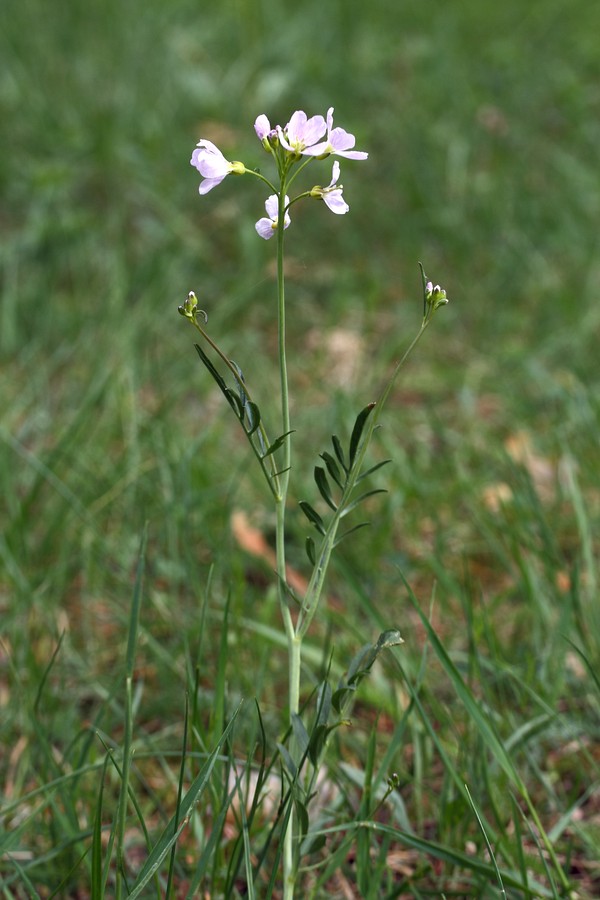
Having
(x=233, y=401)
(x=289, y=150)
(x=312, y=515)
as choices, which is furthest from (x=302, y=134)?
(x=312, y=515)

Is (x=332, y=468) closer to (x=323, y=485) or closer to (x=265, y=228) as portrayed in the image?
(x=323, y=485)

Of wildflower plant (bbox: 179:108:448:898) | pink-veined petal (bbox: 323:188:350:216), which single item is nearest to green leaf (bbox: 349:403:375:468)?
wildflower plant (bbox: 179:108:448:898)

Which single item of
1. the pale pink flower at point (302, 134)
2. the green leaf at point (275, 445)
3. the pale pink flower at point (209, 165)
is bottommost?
the green leaf at point (275, 445)

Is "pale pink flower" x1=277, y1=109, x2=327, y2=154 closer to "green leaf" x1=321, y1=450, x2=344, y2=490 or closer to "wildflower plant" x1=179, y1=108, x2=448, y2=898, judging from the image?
"wildflower plant" x1=179, y1=108, x2=448, y2=898

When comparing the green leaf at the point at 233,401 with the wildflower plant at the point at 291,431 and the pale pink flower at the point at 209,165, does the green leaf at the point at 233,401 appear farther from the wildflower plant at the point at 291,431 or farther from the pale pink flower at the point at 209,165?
the pale pink flower at the point at 209,165

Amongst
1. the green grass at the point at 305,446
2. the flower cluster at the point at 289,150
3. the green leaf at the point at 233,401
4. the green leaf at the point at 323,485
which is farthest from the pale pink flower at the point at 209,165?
the green grass at the point at 305,446

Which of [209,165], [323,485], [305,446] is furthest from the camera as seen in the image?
[305,446]

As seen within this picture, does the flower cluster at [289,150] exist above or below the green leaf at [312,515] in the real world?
above

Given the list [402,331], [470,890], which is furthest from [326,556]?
[402,331]

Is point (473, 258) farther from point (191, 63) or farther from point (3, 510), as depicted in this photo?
point (3, 510)
